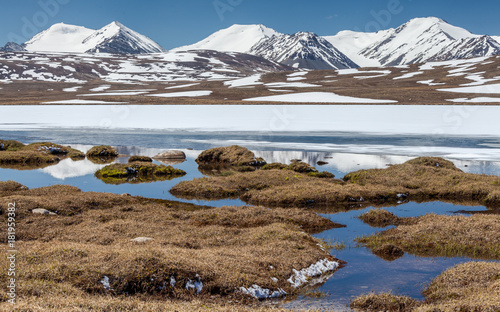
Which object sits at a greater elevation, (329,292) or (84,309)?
(84,309)

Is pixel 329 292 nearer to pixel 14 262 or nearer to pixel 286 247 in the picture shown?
pixel 286 247

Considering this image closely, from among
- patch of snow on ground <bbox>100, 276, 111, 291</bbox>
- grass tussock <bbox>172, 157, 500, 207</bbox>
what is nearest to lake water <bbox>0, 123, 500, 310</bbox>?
grass tussock <bbox>172, 157, 500, 207</bbox>

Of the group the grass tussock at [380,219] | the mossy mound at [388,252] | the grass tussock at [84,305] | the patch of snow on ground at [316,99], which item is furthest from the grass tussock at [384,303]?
the patch of snow on ground at [316,99]

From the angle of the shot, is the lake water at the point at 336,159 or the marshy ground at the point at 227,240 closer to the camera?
the marshy ground at the point at 227,240

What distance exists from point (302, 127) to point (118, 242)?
4532cm

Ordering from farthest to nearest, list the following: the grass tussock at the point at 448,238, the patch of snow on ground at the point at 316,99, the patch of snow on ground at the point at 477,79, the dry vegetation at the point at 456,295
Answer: the patch of snow on ground at the point at 477,79 < the patch of snow on ground at the point at 316,99 < the grass tussock at the point at 448,238 < the dry vegetation at the point at 456,295

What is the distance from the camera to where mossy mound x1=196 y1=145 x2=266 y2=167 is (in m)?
35.8

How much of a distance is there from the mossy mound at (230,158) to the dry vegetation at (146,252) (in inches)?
535

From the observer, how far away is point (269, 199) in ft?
78.9

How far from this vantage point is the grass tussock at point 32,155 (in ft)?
122

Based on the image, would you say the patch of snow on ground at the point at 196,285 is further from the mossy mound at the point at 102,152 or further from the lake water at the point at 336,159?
the mossy mound at the point at 102,152

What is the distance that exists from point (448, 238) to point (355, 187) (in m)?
9.07

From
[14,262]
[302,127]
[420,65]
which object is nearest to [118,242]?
[14,262]

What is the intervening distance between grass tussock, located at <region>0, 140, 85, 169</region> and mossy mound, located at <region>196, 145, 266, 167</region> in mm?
11502
